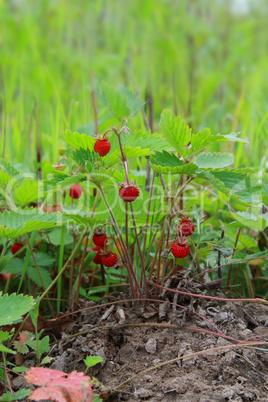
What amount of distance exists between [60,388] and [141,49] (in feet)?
11.4

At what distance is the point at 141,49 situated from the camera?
3686 millimetres

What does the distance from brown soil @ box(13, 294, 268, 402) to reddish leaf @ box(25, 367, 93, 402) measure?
77mm

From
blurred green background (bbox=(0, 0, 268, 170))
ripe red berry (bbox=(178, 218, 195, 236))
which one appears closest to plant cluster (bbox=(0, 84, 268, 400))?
ripe red berry (bbox=(178, 218, 195, 236))

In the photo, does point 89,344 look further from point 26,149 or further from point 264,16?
point 264,16

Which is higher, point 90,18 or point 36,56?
point 90,18

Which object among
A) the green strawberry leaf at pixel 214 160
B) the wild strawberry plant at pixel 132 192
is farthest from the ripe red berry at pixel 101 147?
the green strawberry leaf at pixel 214 160

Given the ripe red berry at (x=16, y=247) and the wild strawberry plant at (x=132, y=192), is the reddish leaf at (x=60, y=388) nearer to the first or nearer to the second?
the wild strawberry plant at (x=132, y=192)

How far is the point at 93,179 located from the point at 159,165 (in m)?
0.16

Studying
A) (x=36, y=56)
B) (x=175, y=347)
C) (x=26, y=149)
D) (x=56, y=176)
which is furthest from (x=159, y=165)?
(x=36, y=56)

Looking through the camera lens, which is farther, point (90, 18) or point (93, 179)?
point (90, 18)

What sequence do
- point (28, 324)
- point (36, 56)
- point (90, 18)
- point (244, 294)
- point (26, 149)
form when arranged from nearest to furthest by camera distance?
point (28, 324) → point (244, 294) → point (26, 149) → point (36, 56) → point (90, 18)

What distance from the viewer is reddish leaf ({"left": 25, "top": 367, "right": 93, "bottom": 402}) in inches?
28.5

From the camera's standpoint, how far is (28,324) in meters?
1.12

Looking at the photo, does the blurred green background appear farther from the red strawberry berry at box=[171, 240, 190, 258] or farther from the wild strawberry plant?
the red strawberry berry at box=[171, 240, 190, 258]
